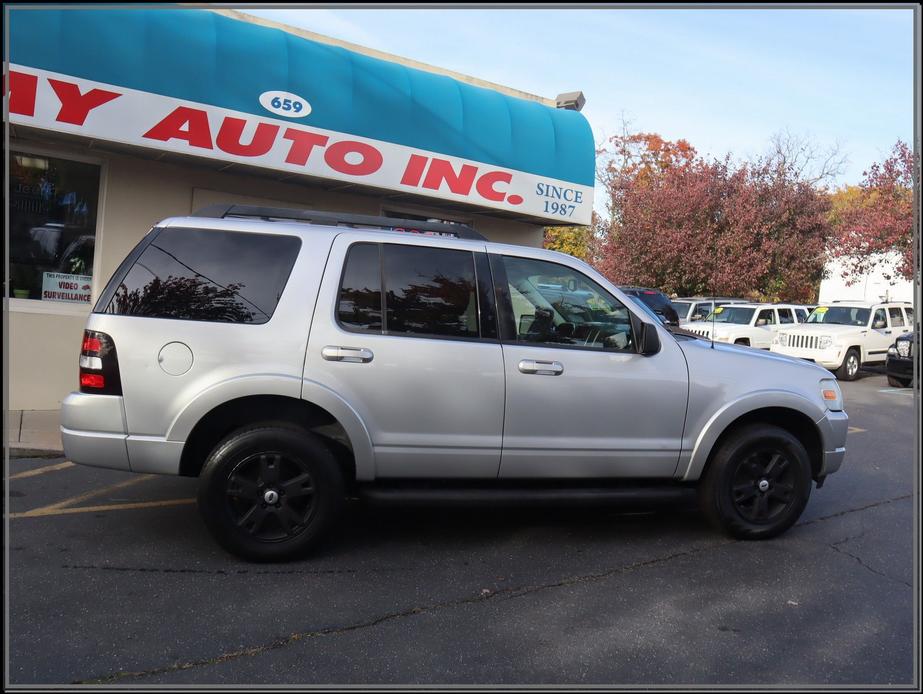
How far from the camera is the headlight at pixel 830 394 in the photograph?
17.5ft

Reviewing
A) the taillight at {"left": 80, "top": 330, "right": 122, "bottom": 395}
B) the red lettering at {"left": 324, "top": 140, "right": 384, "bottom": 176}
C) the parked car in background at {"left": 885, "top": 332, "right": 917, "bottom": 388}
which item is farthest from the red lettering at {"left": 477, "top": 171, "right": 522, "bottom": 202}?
the parked car in background at {"left": 885, "top": 332, "right": 917, "bottom": 388}

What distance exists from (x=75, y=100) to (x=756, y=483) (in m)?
7.40

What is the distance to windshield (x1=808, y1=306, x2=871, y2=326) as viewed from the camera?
59.5ft

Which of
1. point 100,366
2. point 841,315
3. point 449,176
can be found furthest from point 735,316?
point 100,366

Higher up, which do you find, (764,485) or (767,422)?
(767,422)

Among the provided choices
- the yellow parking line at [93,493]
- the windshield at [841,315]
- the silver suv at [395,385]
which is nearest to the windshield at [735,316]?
the windshield at [841,315]

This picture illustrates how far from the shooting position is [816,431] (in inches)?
209

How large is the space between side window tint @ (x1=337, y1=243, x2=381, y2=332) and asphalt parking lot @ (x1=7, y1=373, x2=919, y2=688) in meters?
1.46

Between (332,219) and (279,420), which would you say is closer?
(279,420)

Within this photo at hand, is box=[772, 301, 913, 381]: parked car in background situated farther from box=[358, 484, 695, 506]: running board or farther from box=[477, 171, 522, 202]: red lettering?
box=[358, 484, 695, 506]: running board

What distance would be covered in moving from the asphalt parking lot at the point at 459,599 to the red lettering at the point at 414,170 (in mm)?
5732

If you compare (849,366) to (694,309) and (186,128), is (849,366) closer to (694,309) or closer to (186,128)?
(694,309)

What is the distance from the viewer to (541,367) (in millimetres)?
4762

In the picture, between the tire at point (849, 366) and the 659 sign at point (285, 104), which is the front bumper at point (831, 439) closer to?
the 659 sign at point (285, 104)
